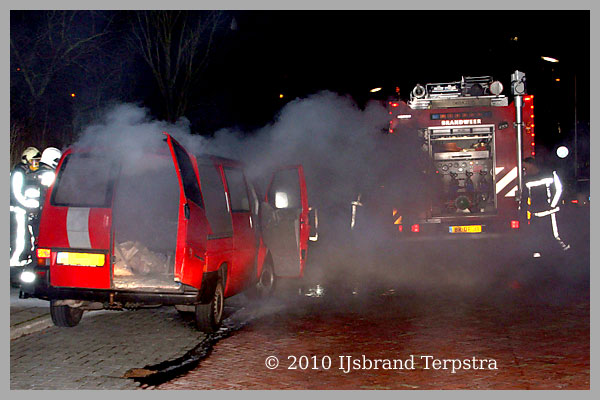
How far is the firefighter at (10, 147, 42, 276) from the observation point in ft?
30.6

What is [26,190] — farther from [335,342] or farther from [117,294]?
[335,342]

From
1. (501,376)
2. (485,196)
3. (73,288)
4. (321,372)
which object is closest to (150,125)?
(73,288)

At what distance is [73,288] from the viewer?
696 cm

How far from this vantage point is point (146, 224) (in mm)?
8625

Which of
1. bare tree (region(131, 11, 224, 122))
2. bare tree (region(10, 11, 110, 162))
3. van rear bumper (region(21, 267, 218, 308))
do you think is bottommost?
van rear bumper (region(21, 267, 218, 308))

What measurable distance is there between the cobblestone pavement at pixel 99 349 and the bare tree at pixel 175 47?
15.8 metres

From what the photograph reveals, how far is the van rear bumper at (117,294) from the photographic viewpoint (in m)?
6.87

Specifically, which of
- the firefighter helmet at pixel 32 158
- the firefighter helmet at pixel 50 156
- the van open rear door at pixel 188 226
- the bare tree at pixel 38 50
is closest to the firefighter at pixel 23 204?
the firefighter helmet at pixel 32 158

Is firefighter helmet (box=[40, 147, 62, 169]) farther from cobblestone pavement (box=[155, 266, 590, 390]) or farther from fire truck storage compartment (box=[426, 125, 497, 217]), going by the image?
fire truck storage compartment (box=[426, 125, 497, 217])

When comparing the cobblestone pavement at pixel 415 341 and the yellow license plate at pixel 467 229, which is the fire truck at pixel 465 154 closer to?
the yellow license plate at pixel 467 229

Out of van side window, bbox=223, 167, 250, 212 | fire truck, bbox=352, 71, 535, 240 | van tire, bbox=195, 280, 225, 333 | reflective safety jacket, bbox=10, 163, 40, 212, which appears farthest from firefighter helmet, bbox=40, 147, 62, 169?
fire truck, bbox=352, 71, 535, 240

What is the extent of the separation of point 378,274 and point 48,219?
6.99 m

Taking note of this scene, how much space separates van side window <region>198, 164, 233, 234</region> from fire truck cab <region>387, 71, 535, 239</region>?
5.67m

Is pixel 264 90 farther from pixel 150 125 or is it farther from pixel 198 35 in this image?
pixel 150 125
